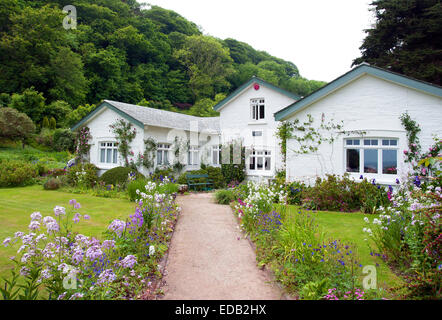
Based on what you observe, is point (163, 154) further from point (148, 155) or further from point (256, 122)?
point (256, 122)

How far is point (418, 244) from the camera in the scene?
4148mm

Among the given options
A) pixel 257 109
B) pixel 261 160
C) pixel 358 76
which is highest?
pixel 257 109

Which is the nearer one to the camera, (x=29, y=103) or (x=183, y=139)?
(x=183, y=139)

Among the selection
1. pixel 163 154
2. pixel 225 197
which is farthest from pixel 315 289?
pixel 163 154

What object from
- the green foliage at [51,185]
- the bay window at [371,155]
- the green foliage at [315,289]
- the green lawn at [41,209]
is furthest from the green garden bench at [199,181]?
the green foliage at [315,289]

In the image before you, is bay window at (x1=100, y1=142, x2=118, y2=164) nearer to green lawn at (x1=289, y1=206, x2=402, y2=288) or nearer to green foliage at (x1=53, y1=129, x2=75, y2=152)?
green foliage at (x1=53, y1=129, x2=75, y2=152)

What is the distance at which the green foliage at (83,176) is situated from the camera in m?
14.4

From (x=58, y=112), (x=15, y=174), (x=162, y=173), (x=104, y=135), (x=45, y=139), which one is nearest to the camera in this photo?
(x=15, y=174)

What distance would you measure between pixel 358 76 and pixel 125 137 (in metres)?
12.4

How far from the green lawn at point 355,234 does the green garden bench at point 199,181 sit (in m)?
8.25

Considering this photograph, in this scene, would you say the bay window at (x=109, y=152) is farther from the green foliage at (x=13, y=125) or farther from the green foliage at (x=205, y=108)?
the green foliage at (x=205, y=108)

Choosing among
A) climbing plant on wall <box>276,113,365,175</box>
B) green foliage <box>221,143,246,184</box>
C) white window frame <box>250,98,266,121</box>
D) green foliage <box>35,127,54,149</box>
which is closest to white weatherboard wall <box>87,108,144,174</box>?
green foliage <box>221,143,246,184</box>
